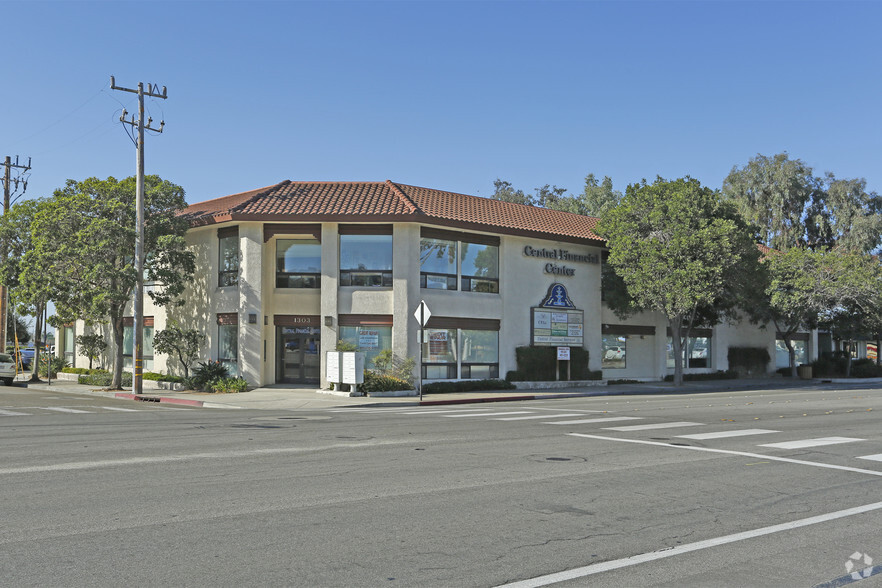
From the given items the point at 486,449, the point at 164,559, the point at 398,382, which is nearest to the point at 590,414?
the point at 486,449

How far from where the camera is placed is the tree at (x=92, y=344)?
35.5m

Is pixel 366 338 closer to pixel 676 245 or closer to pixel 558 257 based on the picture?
pixel 558 257

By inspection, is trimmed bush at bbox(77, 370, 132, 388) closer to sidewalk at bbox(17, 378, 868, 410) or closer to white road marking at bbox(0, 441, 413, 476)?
sidewalk at bbox(17, 378, 868, 410)

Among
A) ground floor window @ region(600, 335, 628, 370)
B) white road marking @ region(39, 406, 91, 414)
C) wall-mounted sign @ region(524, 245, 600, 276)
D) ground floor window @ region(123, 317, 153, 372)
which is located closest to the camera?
white road marking @ region(39, 406, 91, 414)

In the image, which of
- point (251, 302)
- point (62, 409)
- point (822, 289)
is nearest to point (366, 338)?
point (251, 302)

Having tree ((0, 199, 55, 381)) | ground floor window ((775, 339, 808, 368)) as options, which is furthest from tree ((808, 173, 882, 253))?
tree ((0, 199, 55, 381))

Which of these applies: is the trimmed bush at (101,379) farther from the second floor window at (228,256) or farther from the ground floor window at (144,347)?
the second floor window at (228,256)

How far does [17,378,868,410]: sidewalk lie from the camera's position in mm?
22900

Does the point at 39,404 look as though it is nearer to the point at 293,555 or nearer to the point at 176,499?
the point at 176,499

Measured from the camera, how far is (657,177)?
32812mm

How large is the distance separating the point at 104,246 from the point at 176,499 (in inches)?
878

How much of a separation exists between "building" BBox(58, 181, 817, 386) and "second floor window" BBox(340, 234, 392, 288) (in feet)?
0.12

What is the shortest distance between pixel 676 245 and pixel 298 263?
1504cm

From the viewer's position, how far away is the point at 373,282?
27953mm
